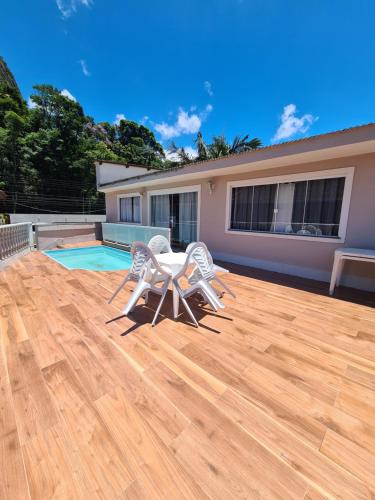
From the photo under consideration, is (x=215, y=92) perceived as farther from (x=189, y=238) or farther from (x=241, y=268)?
(x=241, y=268)

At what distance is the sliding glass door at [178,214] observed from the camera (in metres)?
7.22

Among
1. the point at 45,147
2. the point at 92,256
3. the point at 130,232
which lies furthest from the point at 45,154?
the point at 130,232

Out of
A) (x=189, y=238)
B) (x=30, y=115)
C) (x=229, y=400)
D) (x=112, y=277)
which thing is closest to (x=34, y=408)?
(x=229, y=400)

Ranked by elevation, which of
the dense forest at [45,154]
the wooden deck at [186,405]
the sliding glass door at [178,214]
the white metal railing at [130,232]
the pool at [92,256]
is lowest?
the pool at [92,256]

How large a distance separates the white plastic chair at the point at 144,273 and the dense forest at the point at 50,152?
13576 mm

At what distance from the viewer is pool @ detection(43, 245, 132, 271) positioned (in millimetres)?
7012

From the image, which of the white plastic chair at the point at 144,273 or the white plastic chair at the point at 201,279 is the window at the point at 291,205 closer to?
the white plastic chair at the point at 201,279

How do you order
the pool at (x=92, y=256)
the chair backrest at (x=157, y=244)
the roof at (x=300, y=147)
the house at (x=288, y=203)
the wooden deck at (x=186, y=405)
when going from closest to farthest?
the wooden deck at (x=186, y=405) < the roof at (x=300, y=147) < the chair backrest at (x=157, y=244) < the house at (x=288, y=203) < the pool at (x=92, y=256)

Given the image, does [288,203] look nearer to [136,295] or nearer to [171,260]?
[171,260]

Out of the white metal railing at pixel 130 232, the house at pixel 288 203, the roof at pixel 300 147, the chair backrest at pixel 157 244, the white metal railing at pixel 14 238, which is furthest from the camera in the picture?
the white metal railing at pixel 130 232

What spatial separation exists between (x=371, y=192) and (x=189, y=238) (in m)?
5.07

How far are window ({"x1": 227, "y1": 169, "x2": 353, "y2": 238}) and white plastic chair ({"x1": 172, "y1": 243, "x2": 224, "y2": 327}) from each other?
3146 mm

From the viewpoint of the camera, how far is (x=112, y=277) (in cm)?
468

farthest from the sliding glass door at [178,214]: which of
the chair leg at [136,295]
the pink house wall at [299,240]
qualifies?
the chair leg at [136,295]
